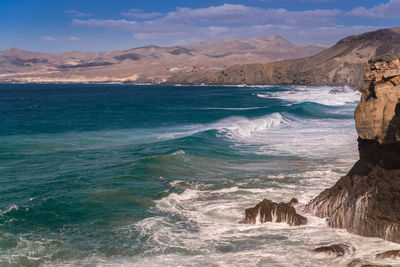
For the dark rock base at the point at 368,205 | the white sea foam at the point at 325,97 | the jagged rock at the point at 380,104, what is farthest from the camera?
the white sea foam at the point at 325,97

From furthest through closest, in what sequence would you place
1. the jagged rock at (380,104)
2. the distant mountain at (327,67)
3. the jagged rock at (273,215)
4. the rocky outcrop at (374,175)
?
the distant mountain at (327,67) < the jagged rock at (273,215) < the jagged rock at (380,104) < the rocky outcrop at (374,175)

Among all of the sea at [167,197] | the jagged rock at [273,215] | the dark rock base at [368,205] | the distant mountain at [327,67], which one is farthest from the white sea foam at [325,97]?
the jagged rock at [273,215]

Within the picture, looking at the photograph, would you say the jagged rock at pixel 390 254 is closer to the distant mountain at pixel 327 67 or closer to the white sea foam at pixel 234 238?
the white sea foam at pixel 234 238

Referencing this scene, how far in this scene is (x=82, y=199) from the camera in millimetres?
16016

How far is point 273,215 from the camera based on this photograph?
12977mm

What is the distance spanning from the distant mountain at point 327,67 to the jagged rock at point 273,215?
113 metres

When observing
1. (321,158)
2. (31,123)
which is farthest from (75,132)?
(321,158)

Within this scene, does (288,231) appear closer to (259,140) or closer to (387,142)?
(387,142)

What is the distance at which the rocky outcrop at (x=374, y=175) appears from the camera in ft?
37.5

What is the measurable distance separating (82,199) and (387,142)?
1008cm

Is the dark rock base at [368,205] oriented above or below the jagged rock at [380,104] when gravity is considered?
below

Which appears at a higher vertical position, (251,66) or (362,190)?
(251,66)

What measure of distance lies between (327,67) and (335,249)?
132985 mm

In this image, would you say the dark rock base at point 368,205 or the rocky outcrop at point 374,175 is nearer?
the dark rock base at point 368,205
